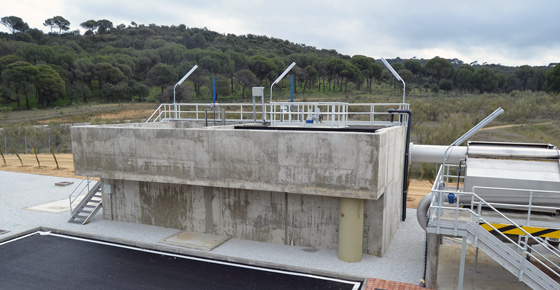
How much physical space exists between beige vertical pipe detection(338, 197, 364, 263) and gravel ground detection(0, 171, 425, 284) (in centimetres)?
32

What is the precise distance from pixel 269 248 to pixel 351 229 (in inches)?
123

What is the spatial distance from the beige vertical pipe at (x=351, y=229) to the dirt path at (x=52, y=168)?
919 cm

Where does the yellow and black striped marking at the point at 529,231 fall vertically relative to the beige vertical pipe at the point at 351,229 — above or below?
above

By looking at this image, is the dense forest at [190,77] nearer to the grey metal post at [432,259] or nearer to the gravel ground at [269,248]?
the gravel ground at [269,248]

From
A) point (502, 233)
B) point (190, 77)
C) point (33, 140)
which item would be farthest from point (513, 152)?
point (190, 77)

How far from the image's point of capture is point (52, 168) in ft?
104

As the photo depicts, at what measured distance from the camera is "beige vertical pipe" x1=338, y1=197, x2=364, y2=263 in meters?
12.7

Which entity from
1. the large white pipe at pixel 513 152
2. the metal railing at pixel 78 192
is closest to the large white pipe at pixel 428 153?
the large white pipe at pixel 513 152

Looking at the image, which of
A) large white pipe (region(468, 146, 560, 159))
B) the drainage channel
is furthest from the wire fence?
large white pipe (region(468, 146, 560, 159))

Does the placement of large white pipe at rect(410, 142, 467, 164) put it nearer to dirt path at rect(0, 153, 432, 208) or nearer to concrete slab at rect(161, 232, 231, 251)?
dirt path at rect(0, 153, 432, 208)

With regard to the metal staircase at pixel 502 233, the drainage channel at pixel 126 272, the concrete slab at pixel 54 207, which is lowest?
the concrete slab at pixel 54 207

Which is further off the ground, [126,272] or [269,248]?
[269,248]

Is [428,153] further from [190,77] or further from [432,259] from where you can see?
[190,77]

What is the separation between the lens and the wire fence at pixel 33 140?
140ft
